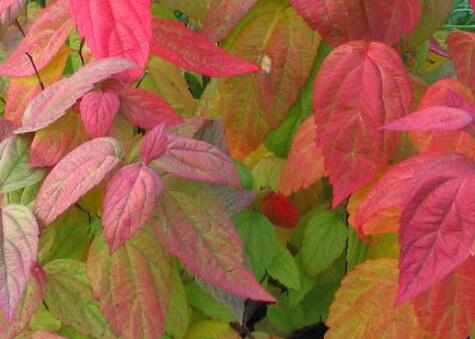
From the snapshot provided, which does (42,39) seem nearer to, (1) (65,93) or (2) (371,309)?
(1) (65,93)

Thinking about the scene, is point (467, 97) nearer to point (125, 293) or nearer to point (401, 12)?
point (401, 12)

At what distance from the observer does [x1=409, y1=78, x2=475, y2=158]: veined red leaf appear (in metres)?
0.98

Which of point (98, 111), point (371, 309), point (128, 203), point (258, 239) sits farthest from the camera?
point (258, 239)

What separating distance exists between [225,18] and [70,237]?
1.10 ft

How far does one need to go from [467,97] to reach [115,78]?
0.41 m

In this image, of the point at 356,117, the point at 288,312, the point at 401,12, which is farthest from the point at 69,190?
the point at 288,312

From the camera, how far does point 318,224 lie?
131 cm

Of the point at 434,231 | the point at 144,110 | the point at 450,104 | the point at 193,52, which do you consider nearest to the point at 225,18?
the point at 193,52

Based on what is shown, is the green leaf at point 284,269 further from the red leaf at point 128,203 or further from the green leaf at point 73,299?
the red leaf at point 128,203

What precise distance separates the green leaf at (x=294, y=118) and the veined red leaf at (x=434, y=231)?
1.32ft

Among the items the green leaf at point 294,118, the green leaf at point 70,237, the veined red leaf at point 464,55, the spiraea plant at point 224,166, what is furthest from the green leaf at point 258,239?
the veined red leaf at point 464,55

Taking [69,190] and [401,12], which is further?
[401,12]

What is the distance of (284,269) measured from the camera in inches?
51.2

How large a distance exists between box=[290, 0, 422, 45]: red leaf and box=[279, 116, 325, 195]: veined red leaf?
14 centimetres
